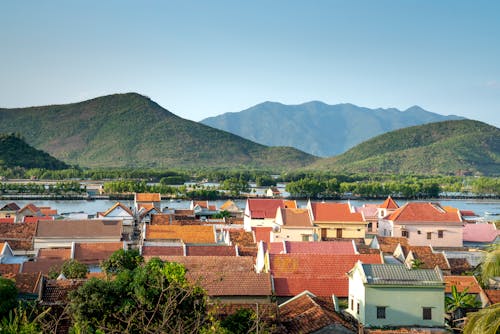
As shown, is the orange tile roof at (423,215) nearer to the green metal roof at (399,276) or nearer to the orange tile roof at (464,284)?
the orange tile roof at (464,284)

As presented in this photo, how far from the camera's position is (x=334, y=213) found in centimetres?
3781

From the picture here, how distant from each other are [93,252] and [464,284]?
17834 mm

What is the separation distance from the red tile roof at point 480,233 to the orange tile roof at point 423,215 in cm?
257

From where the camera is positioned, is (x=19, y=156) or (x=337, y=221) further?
(x=19, y=156)

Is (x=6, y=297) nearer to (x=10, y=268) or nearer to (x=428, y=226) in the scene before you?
(x=10, y=268)

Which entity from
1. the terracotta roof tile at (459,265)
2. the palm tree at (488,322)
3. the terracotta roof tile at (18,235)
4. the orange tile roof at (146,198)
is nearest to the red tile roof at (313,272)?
the terracotta roof tile at (459,265)

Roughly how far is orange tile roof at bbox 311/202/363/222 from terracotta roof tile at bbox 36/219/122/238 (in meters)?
12.1

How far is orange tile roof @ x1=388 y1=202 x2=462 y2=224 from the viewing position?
4131 cm

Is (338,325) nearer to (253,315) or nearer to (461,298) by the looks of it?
(253,315)

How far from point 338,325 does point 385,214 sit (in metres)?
30.4

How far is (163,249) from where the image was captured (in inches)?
1192

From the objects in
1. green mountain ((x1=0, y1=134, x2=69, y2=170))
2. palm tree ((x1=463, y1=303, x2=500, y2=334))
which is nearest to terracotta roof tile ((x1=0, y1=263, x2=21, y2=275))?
palm tree ((x1=463, y1=303, x2=500, y2=334))

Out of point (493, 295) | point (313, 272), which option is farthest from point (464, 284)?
point (313, 272)

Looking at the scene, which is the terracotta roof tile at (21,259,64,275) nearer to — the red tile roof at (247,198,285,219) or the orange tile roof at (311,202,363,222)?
the orange tile roof at (311,202,363,222)
